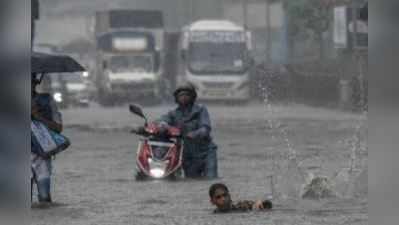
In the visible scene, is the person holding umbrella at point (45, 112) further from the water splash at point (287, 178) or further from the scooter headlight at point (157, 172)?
the scooter headlight at point (157, 172)

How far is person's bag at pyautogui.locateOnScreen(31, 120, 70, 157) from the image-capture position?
1368 centimetres

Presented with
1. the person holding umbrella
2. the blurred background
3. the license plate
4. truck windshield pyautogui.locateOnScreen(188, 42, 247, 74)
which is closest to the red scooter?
the person holding umbrella

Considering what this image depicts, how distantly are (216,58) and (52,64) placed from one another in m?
38.5

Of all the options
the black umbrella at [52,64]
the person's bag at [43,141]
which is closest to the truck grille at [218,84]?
the black umbrella at [52,64]

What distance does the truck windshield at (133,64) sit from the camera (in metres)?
54.6

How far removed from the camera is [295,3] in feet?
187

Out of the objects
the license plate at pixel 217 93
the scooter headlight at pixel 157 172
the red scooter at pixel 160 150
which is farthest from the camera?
the license plate at pixel 217 93

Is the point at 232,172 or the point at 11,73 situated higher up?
the point at 11,73

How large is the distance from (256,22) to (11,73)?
63.7 meters

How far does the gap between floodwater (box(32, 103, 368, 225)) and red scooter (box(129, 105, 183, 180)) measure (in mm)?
196

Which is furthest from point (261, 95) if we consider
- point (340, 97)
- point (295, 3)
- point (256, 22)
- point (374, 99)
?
point (374, 99)

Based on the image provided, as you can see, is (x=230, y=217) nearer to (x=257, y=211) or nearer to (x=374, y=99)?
(x=257, y=211)

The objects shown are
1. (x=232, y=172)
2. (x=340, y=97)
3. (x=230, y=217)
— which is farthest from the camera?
(x=340, y=97)

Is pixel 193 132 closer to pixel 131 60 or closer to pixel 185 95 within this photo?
pixel 185 95
